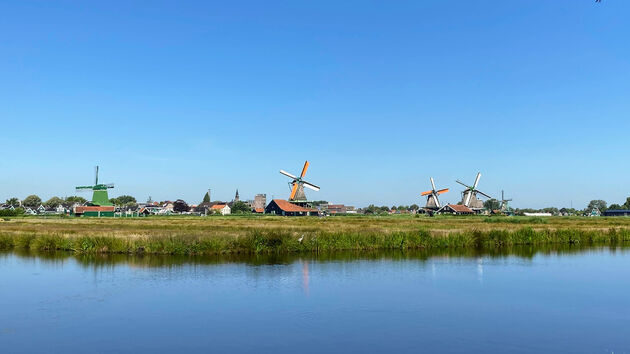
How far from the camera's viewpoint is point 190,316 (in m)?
15.6

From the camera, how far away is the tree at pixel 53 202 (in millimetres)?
161250

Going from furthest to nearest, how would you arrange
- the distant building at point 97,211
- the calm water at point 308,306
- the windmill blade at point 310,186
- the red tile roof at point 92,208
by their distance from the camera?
1. the windmill blade at point 310,186
2. the red tile roof at point 92,208
3. the distant building at point 97,211
4. the calm water at point 308,306

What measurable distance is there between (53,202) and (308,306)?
170816mm

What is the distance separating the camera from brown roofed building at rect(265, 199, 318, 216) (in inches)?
3748

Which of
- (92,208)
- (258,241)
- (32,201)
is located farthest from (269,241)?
(32,201)

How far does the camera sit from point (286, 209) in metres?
95.0

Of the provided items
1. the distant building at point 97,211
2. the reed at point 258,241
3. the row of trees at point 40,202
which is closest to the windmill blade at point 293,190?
the distant building at point 97,211

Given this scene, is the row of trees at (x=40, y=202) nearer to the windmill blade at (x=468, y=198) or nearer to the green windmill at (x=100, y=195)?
the green windmill at (x=100, y=195)

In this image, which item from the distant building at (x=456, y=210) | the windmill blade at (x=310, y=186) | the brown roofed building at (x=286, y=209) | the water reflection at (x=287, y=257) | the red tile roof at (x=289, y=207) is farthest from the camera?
the distant building at (x=456, y=210)

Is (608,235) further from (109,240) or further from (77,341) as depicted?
(77,341)

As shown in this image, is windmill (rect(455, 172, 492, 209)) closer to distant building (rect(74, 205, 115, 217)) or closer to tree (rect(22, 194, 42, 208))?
distant building (rect(74, 205, 115, 217))

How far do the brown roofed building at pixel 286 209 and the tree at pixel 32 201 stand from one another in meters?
104

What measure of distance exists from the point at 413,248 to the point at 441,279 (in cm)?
1238

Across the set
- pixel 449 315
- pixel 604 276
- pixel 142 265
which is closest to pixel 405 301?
pixel 449 315
